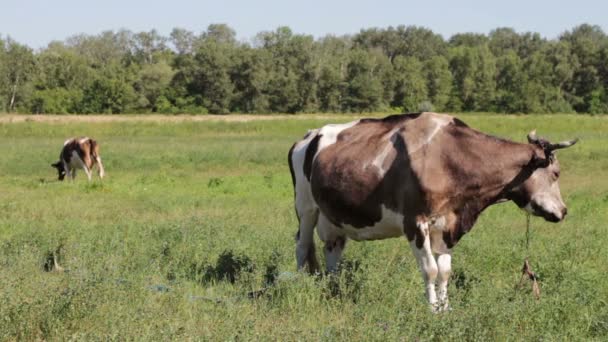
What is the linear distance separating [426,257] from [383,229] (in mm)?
821

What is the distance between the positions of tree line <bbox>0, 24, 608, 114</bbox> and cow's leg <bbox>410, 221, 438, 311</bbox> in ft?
260

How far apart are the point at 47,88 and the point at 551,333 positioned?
9684cm

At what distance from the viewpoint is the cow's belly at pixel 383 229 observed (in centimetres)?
860

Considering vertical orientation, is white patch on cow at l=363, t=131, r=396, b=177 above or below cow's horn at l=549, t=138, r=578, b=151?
below

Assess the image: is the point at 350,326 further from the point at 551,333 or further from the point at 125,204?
the point at 125,204

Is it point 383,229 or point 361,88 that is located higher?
point 383,229

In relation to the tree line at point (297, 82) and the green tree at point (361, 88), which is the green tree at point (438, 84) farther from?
the green tree at point (361, 88)

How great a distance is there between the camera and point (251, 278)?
9164mm

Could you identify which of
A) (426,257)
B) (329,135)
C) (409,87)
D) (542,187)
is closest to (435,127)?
(542,187)

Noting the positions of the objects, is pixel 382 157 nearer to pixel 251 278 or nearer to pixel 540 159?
pixel 540 159

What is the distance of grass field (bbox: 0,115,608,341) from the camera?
21.9ft

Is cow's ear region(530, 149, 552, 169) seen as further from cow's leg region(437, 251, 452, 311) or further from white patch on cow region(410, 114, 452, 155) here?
cow's leg region(437, 251, 452, 311)

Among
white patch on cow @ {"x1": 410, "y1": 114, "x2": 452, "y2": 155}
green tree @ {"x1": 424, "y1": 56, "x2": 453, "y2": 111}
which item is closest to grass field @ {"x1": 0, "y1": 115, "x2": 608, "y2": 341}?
white patch on cow @ {"x1": 410, "y1": 114, "x2": 452, "y2": 155}

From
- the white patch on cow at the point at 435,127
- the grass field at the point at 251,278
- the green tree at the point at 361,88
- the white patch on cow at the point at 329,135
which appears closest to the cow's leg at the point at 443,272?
the grass field at the point at 251,278
